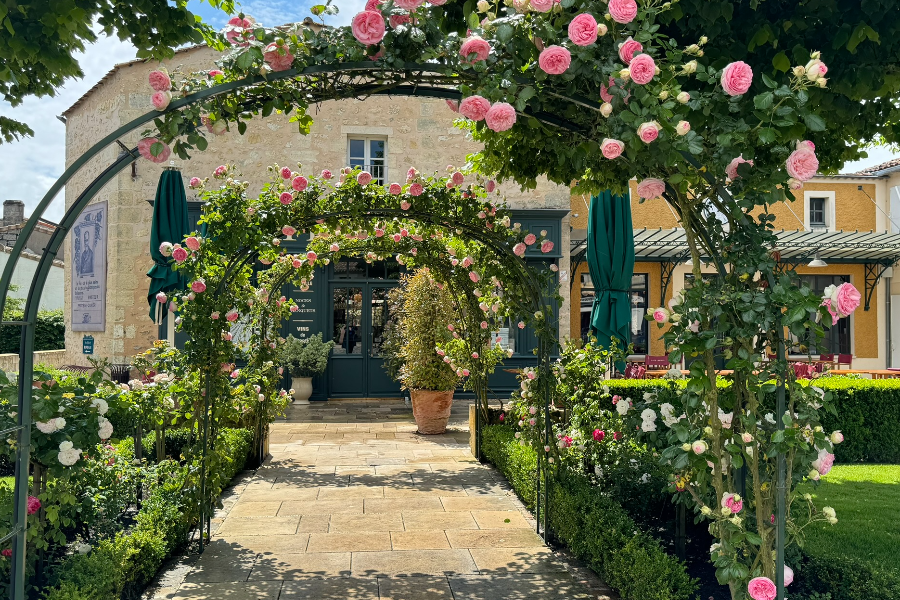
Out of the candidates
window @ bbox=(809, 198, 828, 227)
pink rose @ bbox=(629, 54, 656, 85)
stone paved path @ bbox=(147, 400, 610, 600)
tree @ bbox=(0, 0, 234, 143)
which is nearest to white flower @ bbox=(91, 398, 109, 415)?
stone paved path @ bbox=(147, 400, 610, 600)

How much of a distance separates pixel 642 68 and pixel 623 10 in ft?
0.70

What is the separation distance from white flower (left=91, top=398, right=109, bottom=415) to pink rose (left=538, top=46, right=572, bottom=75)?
2599mm

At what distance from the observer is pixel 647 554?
3.53m

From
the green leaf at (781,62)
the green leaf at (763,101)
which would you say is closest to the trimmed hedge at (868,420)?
the green leaf at (781,62)

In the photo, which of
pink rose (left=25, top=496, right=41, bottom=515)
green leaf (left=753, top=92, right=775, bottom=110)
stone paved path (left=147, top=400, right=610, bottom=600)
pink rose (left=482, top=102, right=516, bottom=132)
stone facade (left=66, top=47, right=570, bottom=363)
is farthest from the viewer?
stone facade (left=66, top=47, right=570, bottom=363)

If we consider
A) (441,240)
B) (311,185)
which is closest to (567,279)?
(441,240)

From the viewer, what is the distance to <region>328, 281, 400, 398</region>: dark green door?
13141 mm

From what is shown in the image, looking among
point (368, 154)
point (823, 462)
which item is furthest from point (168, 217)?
point (823, 462)

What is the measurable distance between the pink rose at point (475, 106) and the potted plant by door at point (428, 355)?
21.6ft

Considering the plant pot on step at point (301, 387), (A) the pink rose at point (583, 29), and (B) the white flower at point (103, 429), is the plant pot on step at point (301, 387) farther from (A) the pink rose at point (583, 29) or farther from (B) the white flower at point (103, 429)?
(A) the pink rose at point (583, 29)

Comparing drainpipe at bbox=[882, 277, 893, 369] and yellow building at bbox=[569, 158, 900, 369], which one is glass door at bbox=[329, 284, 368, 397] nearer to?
yellow building at bbox=[569, 158, 900, 369]

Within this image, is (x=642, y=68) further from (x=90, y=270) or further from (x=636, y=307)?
(x=636, y=307)

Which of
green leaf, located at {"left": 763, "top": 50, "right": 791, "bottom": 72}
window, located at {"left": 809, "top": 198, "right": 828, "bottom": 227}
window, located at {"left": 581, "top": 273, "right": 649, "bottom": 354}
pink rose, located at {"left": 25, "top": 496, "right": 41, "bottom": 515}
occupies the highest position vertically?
window, located at {"left": 809, "top": 198, "right": 828, "bottom": 227}

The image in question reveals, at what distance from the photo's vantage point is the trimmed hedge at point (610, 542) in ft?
10.9
